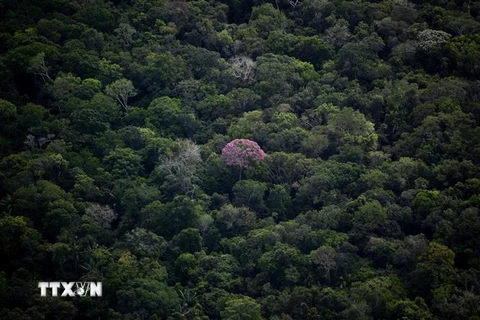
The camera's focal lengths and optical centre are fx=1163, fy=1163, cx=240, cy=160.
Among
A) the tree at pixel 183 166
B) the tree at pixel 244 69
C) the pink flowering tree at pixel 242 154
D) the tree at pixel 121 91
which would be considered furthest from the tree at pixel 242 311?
the tree at pixel 244 69

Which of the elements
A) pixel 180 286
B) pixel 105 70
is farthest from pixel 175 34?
pixel 180 286

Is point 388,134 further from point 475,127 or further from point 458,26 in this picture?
point 458,26


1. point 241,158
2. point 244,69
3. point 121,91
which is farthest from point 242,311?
point 244,69

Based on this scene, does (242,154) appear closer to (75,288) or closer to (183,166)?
(183,166)

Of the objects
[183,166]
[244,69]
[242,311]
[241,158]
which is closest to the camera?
[242,311]

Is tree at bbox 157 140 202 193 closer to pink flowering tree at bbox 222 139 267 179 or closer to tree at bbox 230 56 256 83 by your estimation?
pink flowering tree at bbox 222 139 267 179
